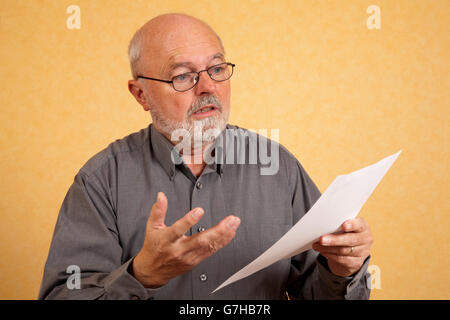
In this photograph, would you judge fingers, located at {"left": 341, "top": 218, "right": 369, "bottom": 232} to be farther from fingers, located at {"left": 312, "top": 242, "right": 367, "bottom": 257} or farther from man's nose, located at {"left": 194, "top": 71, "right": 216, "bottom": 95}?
man's nose, located at {"left": 194, "top": 71, "right": 216, "bottom": 95}

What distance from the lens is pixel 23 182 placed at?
2.20 m

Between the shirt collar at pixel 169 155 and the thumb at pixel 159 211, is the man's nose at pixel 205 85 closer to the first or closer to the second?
the shirt collar at pixel 169 155

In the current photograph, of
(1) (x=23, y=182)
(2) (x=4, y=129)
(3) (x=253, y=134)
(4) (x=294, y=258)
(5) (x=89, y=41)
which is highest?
(5) (x=89, y=41)

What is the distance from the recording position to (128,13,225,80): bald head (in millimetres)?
1300

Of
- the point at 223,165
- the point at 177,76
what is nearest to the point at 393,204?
the point at 223,165

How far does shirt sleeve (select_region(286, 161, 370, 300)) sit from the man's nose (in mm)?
375

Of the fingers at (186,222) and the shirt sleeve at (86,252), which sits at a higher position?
the fingers at (186,222)

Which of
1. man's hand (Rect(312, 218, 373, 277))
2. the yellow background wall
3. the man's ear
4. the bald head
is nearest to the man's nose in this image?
the bald head

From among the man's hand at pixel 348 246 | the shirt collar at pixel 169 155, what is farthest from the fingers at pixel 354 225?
the shirt collar at pixel 169 155

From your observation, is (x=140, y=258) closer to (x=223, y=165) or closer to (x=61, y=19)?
(x=223, y=165)

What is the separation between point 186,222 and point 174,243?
0.27 ft

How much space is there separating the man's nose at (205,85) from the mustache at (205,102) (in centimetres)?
2

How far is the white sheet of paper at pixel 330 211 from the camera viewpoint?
0.77m

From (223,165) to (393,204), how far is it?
137 cm
